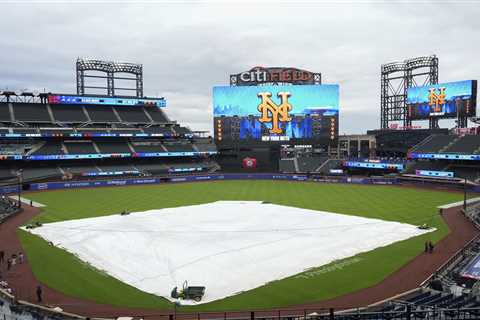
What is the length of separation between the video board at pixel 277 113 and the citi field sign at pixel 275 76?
279 inches

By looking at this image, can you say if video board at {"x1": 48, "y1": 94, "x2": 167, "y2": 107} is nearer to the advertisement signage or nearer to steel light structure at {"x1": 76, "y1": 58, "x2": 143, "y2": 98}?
steel light structure at {"x1": 76, "y1": 58, "x2": 143, "y2": 98}

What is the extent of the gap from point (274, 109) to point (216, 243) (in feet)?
187

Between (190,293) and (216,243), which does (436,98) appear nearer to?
(216,243)

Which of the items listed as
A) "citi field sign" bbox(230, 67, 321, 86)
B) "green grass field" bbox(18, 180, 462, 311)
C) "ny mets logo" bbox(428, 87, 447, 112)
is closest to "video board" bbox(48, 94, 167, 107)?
"citi field sign" bbox(230, 67, 321, 86)

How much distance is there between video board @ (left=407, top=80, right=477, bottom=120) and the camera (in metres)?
82.0

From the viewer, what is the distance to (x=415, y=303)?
17266mm

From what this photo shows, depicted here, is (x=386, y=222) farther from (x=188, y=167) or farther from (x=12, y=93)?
(x=12, y=93)

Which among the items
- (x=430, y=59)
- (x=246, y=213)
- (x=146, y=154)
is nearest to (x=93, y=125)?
(x=146, y=154)

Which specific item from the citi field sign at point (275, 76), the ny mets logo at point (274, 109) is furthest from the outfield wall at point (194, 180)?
the citi field sign at point (275, 76)

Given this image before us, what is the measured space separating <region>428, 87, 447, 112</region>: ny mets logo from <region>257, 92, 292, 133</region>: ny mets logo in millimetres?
34133

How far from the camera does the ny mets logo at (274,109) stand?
273ft

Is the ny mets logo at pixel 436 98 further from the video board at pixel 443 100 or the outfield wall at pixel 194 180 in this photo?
the outfield wall at pixel 194 180

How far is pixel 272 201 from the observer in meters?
54.8

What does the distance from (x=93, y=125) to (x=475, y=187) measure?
83559mm
